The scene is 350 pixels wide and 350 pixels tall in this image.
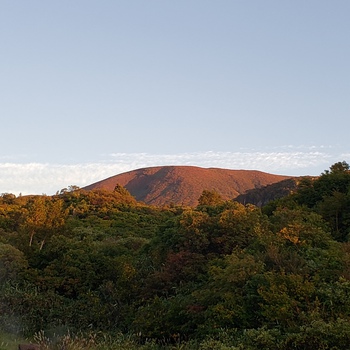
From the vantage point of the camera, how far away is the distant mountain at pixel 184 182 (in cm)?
11481

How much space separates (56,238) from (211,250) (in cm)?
903

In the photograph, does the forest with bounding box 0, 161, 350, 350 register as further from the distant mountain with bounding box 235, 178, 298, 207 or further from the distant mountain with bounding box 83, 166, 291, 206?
the distant mountain with bounding box 83, 166, 291, 206

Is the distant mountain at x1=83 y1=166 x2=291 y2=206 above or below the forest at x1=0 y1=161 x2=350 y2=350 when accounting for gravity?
above

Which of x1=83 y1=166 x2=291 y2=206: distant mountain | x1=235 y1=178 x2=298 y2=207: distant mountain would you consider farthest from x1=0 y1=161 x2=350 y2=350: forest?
x1=83 y1=166 x2=291 y2=206: distant mountain

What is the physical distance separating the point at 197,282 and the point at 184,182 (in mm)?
103629

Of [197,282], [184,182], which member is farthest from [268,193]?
[184,182]

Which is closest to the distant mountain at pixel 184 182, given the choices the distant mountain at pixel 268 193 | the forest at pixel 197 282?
the distant mountain at pixel 268 193

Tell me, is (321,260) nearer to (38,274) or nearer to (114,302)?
(114,302)

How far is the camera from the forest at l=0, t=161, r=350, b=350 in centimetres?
1209

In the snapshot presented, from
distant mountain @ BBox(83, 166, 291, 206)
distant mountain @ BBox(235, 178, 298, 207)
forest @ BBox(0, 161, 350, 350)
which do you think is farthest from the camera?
distant mountain @ BBox(83, 166, 291, 206)

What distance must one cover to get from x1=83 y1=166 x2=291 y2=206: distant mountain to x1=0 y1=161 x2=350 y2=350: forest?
80067 millimetres

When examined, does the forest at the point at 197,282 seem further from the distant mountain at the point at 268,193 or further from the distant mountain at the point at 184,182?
the distant mountain at the point at 184,182

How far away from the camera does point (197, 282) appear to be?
18594 mm

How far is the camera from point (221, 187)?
12662cm
